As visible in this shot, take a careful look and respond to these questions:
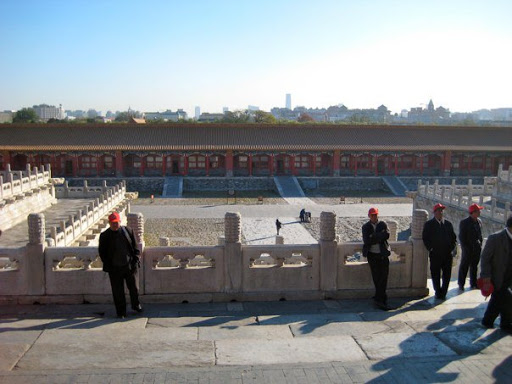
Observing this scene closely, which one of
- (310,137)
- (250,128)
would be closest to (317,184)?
(310,137)

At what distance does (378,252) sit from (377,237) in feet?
0.87

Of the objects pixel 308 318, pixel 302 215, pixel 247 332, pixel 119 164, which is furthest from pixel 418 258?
pixel 119 164

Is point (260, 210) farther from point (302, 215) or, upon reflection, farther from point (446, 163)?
point (446, 163)

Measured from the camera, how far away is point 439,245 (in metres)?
8.07

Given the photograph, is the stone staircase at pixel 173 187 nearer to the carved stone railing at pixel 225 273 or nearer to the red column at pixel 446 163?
the red column at pixel 446 163

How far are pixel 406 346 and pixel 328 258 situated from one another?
2.16 meters

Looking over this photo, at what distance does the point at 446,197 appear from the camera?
24.5m

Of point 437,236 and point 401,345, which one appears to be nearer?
point 401,345

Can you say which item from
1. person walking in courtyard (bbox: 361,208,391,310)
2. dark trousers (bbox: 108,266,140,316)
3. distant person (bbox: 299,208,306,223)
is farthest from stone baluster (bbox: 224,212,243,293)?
distant person (bbox: 299,208,306,223)

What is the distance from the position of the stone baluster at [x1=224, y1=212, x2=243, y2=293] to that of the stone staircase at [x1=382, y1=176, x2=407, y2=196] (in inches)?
1254

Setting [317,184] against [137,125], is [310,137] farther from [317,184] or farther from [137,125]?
[137,125]

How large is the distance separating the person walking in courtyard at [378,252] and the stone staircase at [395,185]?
31.3 metres

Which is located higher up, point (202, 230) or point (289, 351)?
point (289, 351)

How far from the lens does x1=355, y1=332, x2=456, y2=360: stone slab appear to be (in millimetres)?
5926
